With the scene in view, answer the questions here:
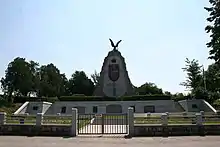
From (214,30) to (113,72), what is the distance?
95.4 ft

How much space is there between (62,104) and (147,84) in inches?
1646

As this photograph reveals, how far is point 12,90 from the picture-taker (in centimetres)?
6103

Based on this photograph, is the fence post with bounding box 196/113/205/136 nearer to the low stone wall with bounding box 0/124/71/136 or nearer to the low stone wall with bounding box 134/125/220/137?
the low stone wall with bounding box 134/125/220/137

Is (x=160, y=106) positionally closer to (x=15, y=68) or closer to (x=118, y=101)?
(x=118, y=101)

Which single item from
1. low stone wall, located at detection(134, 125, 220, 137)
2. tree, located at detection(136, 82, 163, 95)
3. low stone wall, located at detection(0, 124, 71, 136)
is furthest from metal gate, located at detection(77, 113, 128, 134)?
tree, located at detection(136, 82, 163, 95)

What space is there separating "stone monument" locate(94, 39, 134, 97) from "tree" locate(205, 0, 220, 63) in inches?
1101

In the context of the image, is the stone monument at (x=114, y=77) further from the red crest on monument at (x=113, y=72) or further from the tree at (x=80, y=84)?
the tree at (x=80, y=84)

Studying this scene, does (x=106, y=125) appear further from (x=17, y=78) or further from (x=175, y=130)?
(x=17, y=78)

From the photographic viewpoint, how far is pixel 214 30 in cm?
1602

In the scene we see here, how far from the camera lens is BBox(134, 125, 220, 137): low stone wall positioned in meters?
14.9

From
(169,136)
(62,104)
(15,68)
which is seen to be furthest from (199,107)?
(15,68)

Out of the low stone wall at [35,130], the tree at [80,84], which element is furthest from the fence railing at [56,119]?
the tree at [80,84]

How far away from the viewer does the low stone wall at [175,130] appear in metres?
14.9

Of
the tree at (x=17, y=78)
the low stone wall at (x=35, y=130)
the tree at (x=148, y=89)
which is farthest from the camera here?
the tree at (x=148, y=89)
